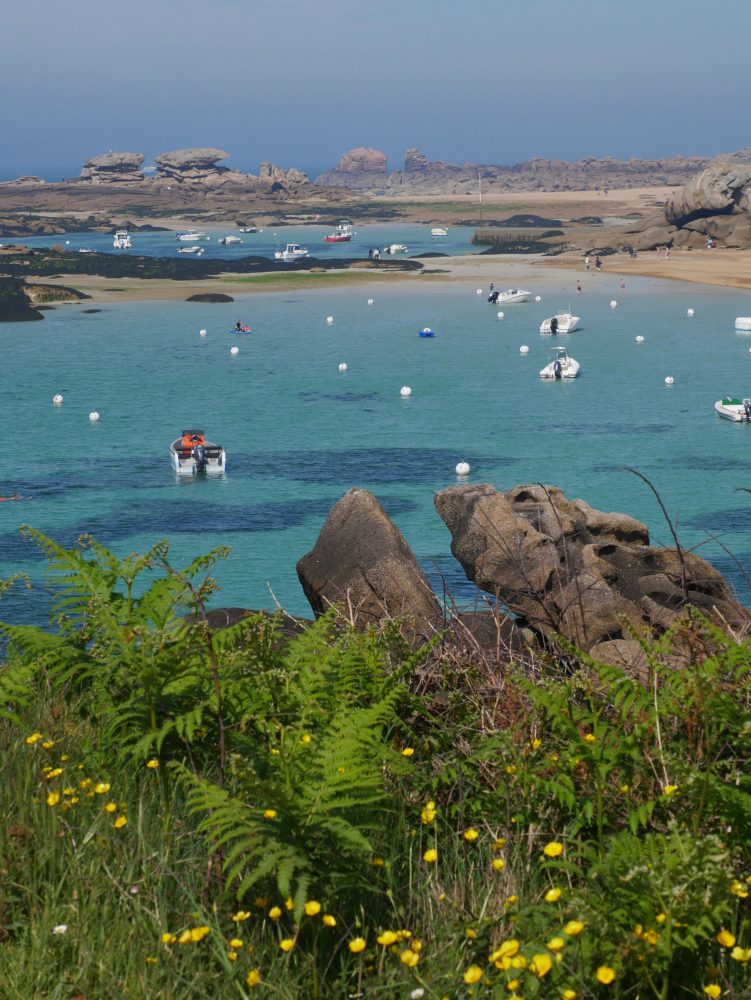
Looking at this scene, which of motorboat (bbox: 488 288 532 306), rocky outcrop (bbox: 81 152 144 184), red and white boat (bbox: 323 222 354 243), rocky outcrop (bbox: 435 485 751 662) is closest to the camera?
rocky outcrop (bbox: 435 485 751 662)

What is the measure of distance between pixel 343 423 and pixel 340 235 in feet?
295

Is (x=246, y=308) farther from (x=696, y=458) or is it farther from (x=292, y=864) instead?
(x=292, y=864)

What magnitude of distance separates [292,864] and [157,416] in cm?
3760

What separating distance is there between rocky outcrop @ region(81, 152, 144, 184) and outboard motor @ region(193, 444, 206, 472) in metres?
169

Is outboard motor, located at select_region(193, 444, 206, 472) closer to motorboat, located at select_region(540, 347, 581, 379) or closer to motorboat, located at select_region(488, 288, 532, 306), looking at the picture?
motorboat, located at select_region(540, 347, 581, 379)

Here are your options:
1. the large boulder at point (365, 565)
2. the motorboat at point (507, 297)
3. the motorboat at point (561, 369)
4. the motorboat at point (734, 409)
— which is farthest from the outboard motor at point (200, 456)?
the motorboat at point (507, 297)

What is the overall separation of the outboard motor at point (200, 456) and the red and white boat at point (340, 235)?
95.0 metres

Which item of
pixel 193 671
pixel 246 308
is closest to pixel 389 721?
pixel 193 671

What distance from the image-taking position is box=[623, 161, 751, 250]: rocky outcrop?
95.2 meters

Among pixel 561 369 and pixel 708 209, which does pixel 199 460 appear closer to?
pixel 561 369

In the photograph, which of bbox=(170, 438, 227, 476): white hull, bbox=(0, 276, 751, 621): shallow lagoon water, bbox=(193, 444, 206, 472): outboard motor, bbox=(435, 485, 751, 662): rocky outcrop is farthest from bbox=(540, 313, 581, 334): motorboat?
bbox=(435, 485, 751, 662): rocky outcrop

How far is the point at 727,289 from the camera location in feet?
236

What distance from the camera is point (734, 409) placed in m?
38.3

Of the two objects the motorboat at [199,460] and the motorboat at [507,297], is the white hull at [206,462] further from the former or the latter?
the motorboat at [507,297]
